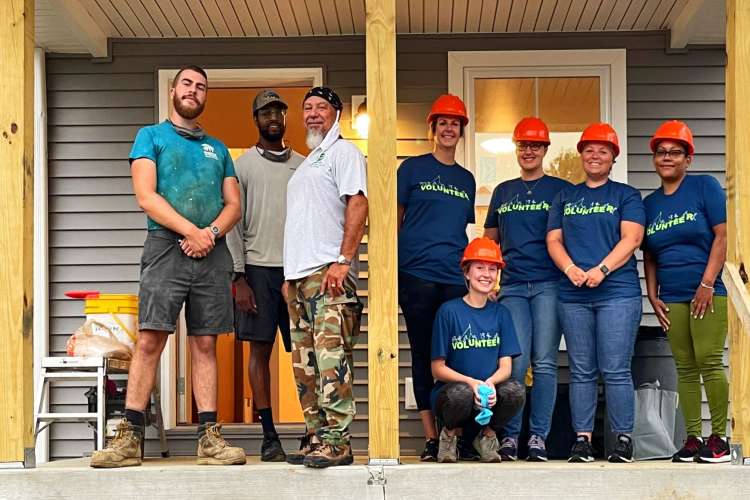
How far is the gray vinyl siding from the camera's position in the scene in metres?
6.99

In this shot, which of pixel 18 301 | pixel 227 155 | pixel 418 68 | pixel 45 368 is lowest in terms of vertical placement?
pixel 45 368

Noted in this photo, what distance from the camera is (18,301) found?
4758mm

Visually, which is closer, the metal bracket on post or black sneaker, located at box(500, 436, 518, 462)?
the metal bracket on post

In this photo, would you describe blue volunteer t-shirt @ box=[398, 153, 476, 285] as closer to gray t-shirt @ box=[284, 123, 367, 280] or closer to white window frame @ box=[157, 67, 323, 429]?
gray t-shirt @ box=[284, 123, 367, 280]

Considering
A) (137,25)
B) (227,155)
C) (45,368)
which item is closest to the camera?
(227,155)

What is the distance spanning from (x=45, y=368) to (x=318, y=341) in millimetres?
2057

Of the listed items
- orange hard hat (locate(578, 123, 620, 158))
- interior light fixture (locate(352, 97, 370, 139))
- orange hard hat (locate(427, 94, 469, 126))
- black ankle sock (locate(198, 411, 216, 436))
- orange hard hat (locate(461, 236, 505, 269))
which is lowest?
black ankle sock (locate(198, 411, 216, 436))

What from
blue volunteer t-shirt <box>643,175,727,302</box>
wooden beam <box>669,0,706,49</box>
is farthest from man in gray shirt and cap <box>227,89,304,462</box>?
wooden beam <box>669,0,706,49</box>

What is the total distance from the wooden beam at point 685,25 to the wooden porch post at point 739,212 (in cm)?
172

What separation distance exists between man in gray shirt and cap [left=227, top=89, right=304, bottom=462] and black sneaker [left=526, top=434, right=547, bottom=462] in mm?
1177

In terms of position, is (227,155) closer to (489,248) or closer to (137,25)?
(489,248)

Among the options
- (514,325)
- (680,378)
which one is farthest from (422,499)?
(680,378)

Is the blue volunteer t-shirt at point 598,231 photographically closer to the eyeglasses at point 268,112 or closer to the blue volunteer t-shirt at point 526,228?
the blue volunteer t-shirt at point 526,228

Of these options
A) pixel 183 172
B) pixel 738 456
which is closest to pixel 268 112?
pixel 183 172
